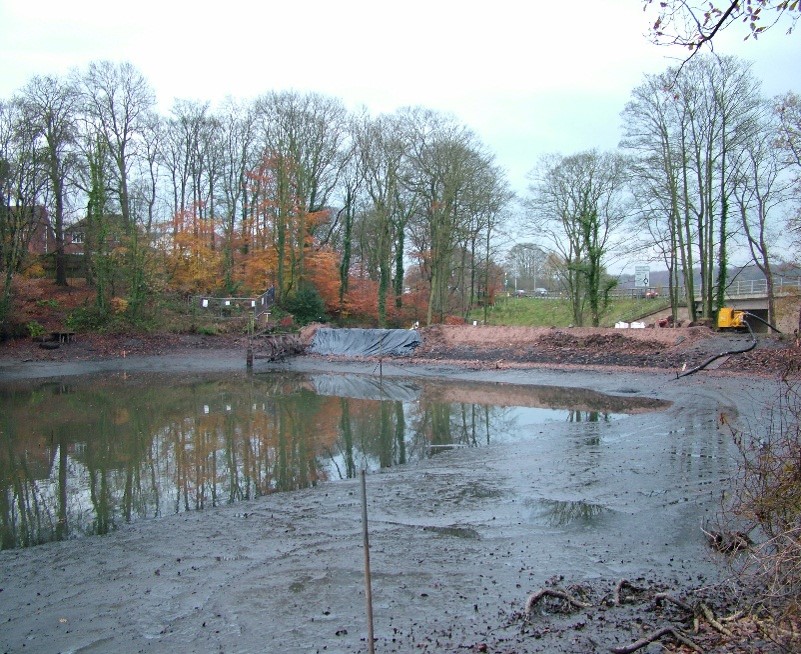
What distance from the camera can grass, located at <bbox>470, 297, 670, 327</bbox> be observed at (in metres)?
41.6

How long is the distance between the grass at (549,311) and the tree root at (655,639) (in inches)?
1328

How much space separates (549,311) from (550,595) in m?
44.3

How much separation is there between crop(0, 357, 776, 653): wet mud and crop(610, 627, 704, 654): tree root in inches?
9.0

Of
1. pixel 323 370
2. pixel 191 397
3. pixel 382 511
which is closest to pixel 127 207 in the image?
pixel 323 370

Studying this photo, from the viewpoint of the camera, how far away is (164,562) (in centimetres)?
681

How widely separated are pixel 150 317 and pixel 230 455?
27055mm

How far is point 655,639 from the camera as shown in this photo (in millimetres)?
4250

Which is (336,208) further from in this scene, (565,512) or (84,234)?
(565,512)

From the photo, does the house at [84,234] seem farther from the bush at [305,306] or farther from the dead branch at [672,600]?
the dead branch at [672,600]

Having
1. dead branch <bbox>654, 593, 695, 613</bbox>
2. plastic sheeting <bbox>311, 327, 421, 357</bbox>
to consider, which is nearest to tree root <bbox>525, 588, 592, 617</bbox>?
dead branch <bbox>654, 593, 695, 613</bbox>

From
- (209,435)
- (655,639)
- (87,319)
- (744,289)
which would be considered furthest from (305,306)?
(655,639)

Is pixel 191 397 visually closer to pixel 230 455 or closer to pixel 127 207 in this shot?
pixel 230 455

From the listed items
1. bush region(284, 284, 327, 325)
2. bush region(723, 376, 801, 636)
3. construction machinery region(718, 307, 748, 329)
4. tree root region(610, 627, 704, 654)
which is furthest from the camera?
bush region(284, 284, 327, 325)

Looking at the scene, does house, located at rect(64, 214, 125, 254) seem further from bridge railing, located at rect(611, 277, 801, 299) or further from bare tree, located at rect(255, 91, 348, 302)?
bridge railing, located at rect(611, 277, 801, 299)
